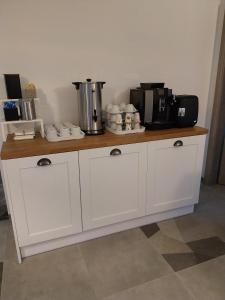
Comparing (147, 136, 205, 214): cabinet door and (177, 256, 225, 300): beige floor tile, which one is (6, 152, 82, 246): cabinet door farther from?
(177, 256, 225, 300): beige floor tile

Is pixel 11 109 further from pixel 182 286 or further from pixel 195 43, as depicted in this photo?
pixel 195 43

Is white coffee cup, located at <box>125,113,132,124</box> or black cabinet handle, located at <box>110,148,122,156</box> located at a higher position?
white coffee cup, located at <box>125,113,132,124</box>

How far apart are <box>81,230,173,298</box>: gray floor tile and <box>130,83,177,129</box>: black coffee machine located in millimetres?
959

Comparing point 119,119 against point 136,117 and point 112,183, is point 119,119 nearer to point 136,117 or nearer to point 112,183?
point 136,117

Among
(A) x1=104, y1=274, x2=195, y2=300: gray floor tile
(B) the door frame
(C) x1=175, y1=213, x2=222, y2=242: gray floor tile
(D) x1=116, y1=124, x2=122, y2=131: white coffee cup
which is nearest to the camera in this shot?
(A) x1=104, y1=274, x2=195, y2=300: gray floor tile

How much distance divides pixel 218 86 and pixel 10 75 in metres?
1.99

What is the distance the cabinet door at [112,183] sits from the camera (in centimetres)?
169

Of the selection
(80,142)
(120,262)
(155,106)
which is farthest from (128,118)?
(120,262)

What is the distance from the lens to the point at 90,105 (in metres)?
1.79

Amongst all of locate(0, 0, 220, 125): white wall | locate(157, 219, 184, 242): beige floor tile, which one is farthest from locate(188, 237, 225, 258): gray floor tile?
locate(0, 0, 220, 125): white wall

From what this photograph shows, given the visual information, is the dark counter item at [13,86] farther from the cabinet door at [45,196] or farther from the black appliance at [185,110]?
the black appliance at [185,110]

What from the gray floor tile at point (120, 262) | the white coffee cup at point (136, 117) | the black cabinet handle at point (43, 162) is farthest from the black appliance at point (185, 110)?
the black cabinet handle at point (43, 162)

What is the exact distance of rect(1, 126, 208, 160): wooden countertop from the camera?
1.49 m

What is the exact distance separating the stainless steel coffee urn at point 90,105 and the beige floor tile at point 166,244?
38.3 inches
